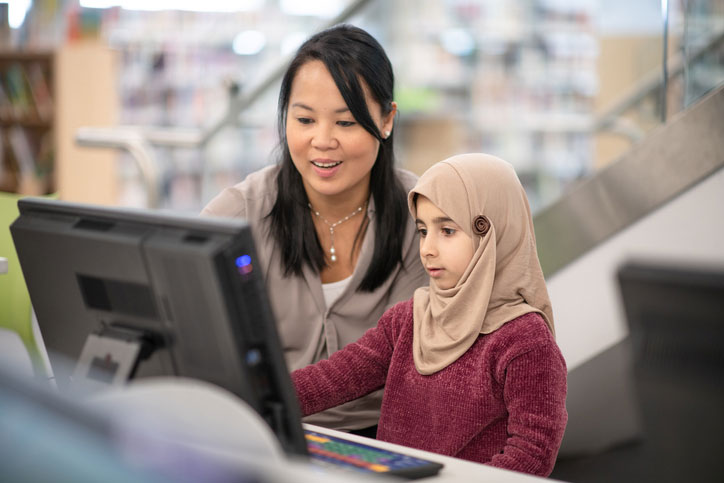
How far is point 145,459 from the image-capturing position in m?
0.47

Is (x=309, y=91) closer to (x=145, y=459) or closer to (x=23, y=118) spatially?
(x=145, y=459)

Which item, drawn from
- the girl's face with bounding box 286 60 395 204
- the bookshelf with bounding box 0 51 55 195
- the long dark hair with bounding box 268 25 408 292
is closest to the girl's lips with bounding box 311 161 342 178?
the girl's face with bounding box 286 60 395 204

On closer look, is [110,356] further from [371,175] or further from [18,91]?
[18,91]

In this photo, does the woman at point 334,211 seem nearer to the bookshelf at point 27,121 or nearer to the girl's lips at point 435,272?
the girl's lips at point 435,272

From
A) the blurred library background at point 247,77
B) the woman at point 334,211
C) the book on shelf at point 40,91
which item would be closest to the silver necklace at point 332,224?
the woman at point 334,211

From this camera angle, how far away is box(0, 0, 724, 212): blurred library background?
5.13m

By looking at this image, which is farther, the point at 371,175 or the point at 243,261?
the point at 371,175

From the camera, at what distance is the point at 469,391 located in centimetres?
118

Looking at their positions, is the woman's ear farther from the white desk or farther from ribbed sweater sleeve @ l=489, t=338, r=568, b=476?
the white desk

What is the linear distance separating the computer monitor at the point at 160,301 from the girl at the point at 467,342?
1.38ft

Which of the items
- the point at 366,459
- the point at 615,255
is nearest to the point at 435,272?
the point at 366,459

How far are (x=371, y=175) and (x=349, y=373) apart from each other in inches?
21.8

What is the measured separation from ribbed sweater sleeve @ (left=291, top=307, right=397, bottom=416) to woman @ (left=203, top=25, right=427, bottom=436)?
249mm

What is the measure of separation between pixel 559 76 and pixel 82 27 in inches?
137
